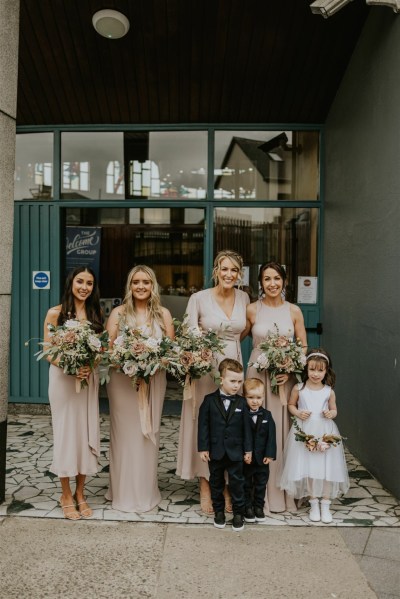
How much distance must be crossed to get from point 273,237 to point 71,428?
4.15 meters

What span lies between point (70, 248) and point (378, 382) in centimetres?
513

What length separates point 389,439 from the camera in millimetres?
4879

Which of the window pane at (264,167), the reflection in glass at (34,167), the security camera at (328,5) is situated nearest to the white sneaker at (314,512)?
the security camera at (328,5)

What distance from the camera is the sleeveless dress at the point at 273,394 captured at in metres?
4.50

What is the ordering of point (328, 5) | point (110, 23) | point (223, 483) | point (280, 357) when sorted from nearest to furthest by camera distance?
point (223, 483), point (280, 357), point (328, 5), point (110, 23)

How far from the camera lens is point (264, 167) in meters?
7.38

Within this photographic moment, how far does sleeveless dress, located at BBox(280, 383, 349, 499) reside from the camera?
429 cm

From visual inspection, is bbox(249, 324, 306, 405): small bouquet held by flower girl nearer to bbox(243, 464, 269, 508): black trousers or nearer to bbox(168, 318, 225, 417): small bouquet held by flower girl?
bbox(168, 318, 225, 417): small bouquet held by flower girl

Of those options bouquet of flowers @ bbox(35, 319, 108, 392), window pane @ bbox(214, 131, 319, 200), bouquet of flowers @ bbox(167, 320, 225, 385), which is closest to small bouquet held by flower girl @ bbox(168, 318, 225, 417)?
bouquet of flowers @ bbox(167, 320, 225, 385)

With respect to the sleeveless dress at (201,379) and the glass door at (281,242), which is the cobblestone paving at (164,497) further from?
the glass door at (281,242)

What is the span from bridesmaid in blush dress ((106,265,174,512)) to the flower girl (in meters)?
1.11

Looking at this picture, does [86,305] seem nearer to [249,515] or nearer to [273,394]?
[273,394]

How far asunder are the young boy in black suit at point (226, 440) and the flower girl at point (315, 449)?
1.44ft

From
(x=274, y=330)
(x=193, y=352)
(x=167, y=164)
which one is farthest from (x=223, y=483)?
(x=167, y=164)
